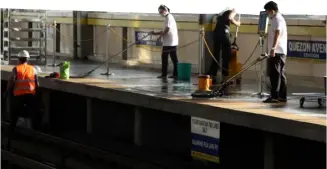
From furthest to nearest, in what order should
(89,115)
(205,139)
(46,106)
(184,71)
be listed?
1. (46,106)
2. (184,71)
3. (89,115)
4. (205,139)

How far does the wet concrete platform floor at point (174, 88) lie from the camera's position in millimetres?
10732

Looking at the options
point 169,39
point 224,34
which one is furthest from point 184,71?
point 224,34

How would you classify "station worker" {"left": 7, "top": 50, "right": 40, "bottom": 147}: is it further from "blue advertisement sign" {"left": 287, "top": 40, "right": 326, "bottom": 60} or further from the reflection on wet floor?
"blue advertisement sign" {"left": 287, "top": 40, "right": 326, "bottom": 60}

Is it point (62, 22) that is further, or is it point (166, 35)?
point (62, 22)

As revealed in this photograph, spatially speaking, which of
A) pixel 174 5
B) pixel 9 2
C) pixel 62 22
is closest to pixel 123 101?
pixel 174 5

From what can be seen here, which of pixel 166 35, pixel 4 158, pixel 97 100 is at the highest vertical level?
pixel 166 35

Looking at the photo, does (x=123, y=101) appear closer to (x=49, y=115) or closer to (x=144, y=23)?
(x=49, y=115)

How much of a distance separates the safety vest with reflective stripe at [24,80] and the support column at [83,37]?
7913 mm

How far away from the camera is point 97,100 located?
14.5 meters

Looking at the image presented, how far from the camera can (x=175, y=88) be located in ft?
44.4

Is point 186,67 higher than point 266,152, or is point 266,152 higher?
point 186,67

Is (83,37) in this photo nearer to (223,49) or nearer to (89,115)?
(89,115)

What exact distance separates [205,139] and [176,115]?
138 cm

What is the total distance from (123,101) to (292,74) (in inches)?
139
